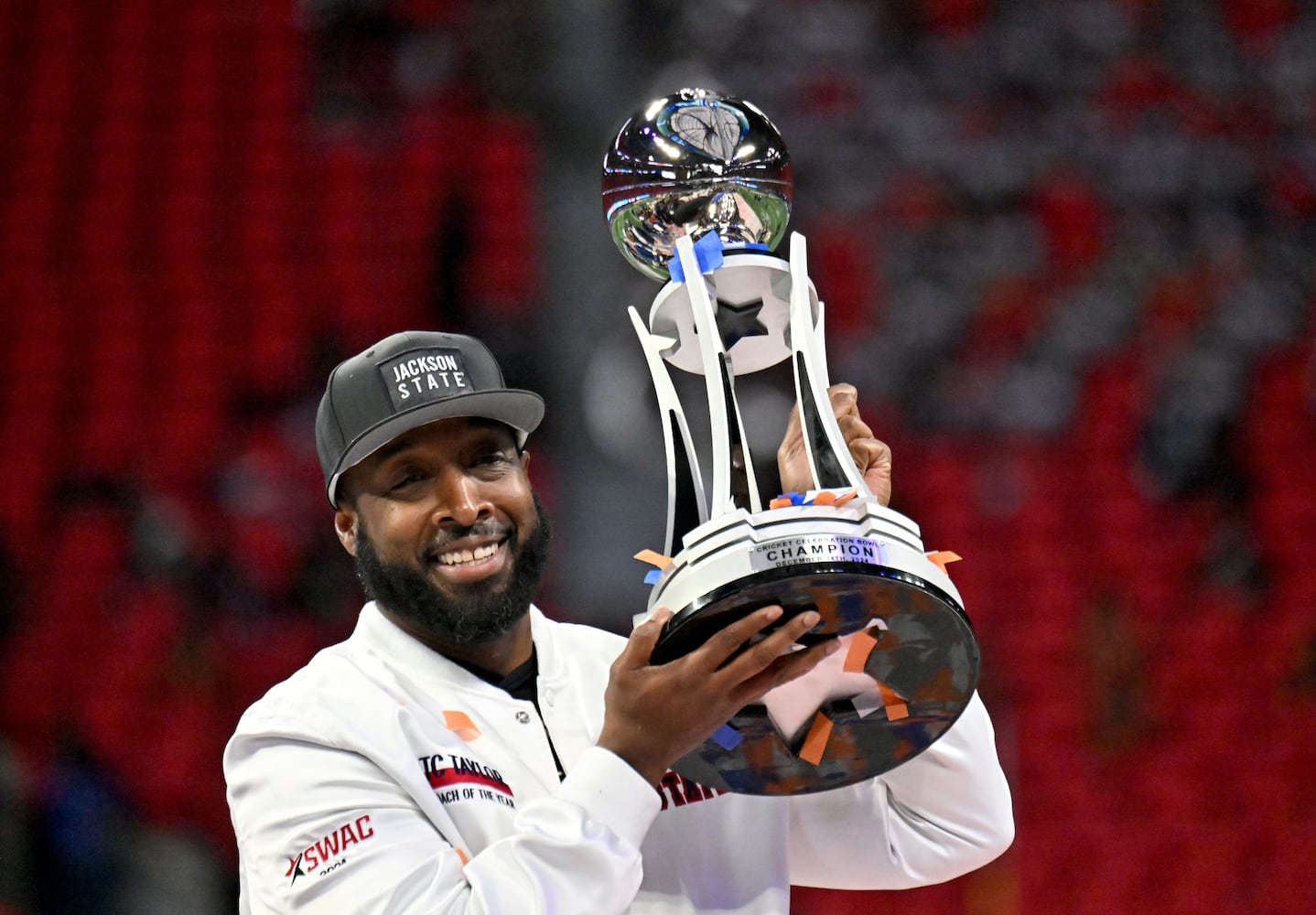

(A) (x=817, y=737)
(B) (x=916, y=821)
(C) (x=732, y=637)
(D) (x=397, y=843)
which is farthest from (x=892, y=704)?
(D) (x=397, y=843)

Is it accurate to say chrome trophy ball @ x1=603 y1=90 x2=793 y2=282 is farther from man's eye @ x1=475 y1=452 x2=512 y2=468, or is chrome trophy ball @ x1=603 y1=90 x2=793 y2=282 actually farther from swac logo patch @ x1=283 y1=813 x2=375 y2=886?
swac logo patch @ x1=283 y1=813 x2=375 y2=886

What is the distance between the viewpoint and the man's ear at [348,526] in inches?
69.1

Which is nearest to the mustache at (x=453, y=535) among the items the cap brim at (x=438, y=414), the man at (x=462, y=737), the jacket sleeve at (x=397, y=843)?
the man at (x=462, y=737)

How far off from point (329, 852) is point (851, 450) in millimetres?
678

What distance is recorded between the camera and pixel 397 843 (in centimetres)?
141

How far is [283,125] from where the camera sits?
218 inches

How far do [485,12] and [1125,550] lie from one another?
3034 millimetres

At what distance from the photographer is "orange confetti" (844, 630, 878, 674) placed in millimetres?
1281

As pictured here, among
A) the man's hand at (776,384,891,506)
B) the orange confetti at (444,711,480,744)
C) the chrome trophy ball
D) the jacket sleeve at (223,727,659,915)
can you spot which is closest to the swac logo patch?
the jacket sleeve at (223,727,659,915)

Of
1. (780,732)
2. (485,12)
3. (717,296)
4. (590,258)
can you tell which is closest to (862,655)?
(780,732)

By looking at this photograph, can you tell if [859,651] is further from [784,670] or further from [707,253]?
[707,253]

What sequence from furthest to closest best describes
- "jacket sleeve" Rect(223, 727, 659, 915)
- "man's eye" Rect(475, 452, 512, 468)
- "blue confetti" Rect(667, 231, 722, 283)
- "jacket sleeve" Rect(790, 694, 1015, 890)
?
1. "man's eye" Rect(475, 452, 512, 468)
2. "jacket sleeve" Rect(790, 694, 1015, 890)
3. "blue confetti" Rect(667, 231, 722, 283)
4. "jacket sleeve" Rect(223, 727, 659, 915)

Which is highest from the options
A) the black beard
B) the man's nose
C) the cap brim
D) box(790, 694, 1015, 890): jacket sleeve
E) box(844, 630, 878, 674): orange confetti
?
the cap brim

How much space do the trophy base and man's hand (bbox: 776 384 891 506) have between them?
0.25m
